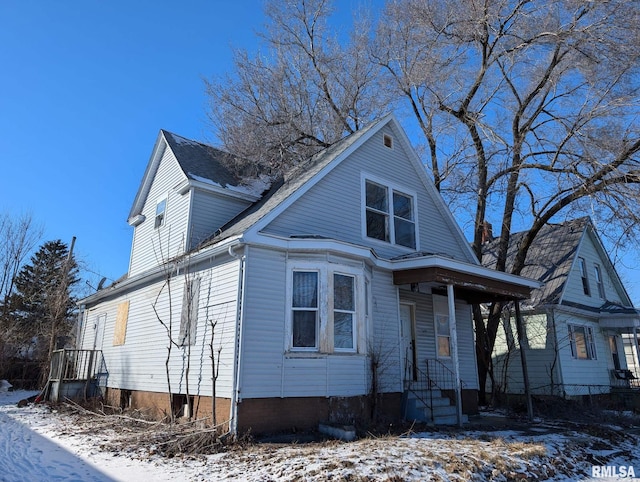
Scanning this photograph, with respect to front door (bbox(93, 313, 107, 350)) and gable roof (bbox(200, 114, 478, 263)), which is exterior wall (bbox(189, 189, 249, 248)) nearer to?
gable roof (bbox(200, 114, 478, 263))

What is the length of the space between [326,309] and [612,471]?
536 cm

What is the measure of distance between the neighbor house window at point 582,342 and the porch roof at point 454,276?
22.6 ft

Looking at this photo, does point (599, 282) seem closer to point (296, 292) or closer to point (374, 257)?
point (374, 257)

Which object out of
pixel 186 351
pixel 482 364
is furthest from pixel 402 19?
pixel 186 351

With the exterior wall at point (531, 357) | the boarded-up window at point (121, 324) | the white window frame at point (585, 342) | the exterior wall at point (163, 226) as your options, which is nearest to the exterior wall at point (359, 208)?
the exterior wall at point (163, 226)

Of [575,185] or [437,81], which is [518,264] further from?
[437,81]

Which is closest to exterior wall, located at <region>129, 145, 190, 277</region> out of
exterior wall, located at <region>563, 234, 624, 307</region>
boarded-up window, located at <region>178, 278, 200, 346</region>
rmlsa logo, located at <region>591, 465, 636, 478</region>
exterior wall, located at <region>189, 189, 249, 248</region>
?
exterior wall, located at <region>189, 189, 249, 248</region>

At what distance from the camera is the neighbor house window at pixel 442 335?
12.9m

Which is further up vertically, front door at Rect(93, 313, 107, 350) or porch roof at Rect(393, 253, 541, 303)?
porch roof at Rect(393, 253, 541, 303)

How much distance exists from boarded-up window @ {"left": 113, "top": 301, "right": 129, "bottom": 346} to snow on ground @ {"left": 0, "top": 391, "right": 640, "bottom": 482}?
14.0 feet

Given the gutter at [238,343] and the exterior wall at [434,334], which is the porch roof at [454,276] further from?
the gutter at [238,343]

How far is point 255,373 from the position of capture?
27.5 ft

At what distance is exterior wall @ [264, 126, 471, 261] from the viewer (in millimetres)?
10609

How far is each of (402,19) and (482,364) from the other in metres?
14.2
